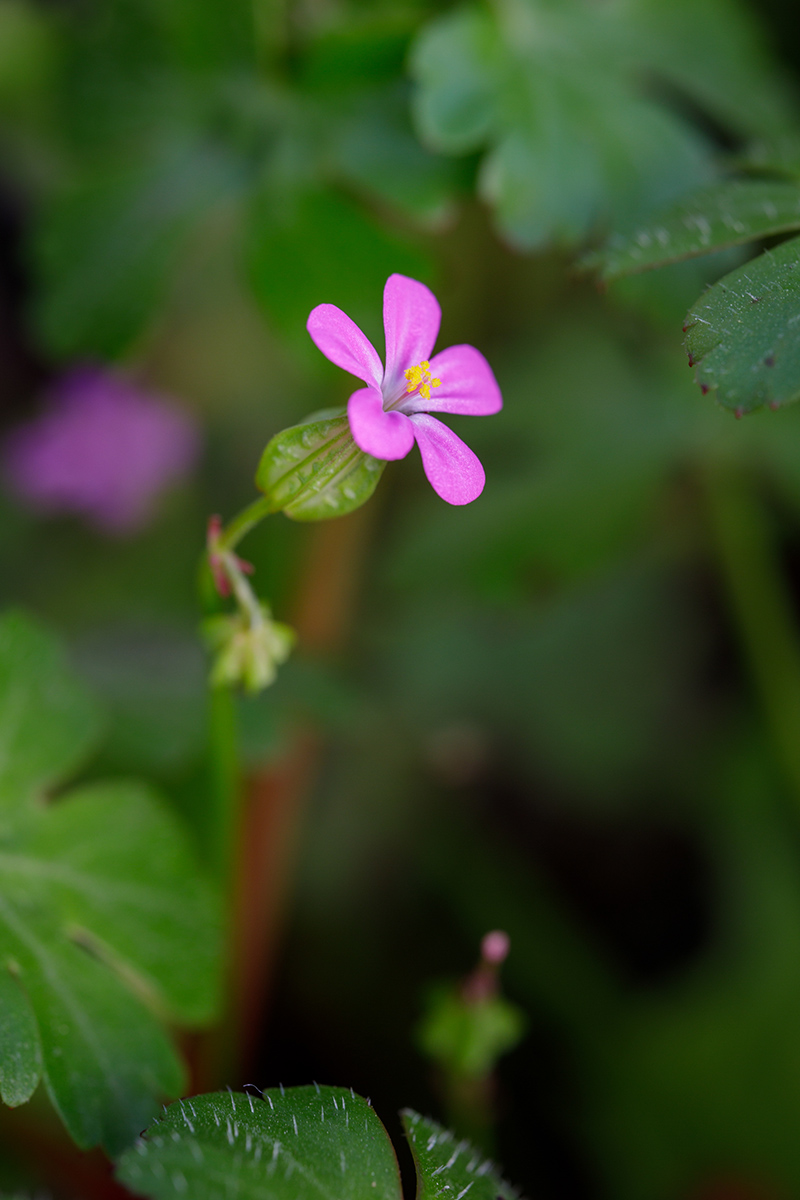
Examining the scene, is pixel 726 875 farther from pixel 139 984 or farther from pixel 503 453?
pixel 139 984

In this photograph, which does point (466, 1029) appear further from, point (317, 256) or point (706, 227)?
point (317, 256)

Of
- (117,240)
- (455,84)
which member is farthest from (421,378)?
(117,240)

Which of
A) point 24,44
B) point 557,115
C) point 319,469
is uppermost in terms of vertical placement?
point 24,44

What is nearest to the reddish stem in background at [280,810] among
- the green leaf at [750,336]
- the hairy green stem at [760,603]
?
the hairy green stem at [760,603]

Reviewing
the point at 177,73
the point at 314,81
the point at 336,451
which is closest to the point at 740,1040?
the point at 336,451

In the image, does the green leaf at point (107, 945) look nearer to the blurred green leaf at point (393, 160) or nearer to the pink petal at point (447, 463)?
the pink petal at point (447, 463)
